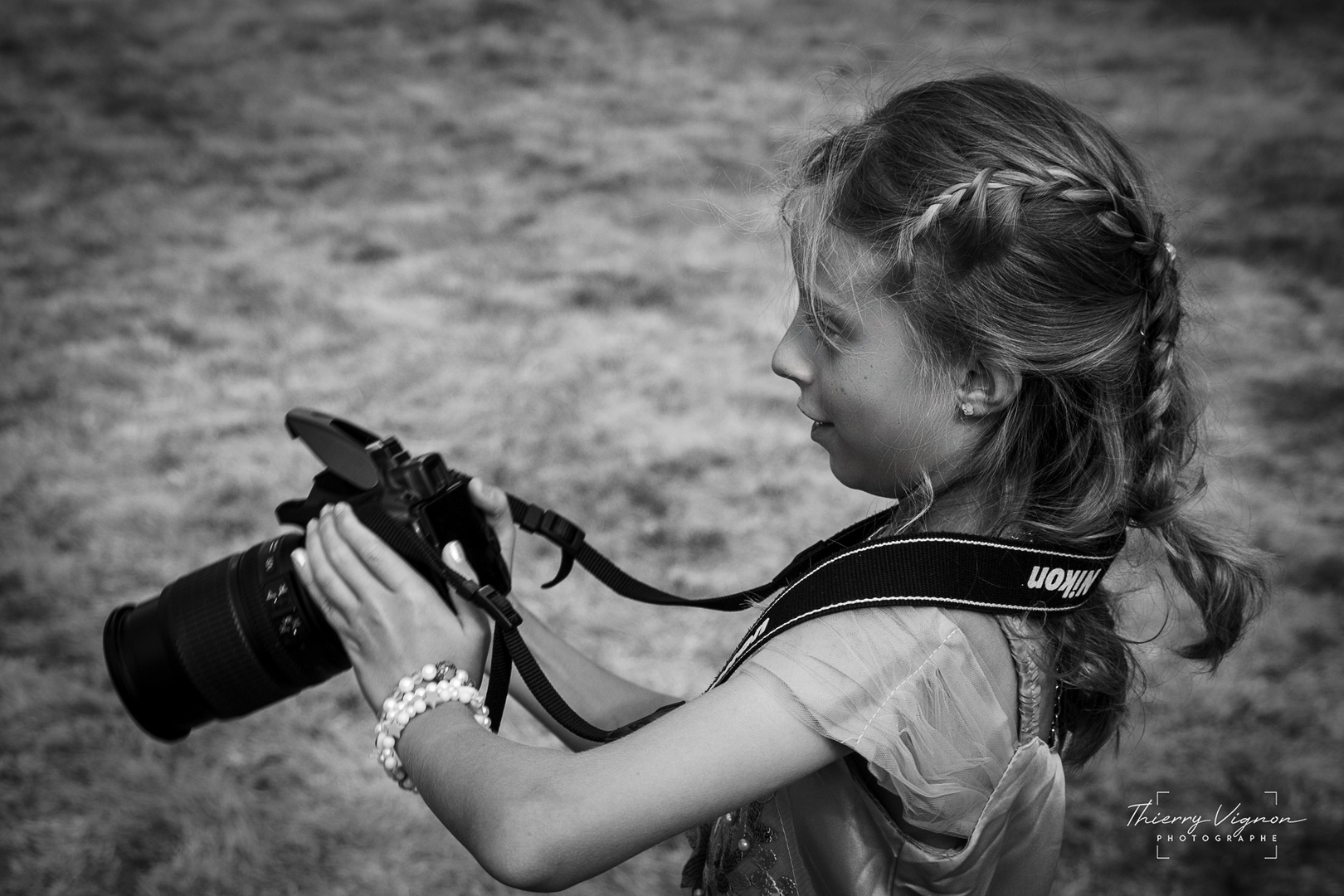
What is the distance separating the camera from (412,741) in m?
0.97

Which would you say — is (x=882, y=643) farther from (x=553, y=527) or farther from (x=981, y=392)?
(x=553, y=527)

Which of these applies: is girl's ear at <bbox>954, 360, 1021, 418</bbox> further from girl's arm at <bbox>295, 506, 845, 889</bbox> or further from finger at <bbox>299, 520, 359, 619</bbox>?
finger at <bbox>299, 520, 359, 619</bbox>

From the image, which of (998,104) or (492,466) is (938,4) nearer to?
(492,466)

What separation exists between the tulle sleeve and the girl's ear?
188 mm

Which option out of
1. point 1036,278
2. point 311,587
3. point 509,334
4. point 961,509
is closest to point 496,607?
point 311,587

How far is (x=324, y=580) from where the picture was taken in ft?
3.62

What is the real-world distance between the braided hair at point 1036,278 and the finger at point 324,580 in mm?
542

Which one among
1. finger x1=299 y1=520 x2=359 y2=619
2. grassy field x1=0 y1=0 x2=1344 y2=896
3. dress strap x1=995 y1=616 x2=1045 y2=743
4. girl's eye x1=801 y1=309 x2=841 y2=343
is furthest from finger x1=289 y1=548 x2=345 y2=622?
grassy field x1=0 y1=0 x2=1344 y2=896

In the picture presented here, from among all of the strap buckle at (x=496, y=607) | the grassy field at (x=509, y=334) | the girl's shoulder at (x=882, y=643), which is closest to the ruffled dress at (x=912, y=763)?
the girl's shoulder at (x=882, y=643)

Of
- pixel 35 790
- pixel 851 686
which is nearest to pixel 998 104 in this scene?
pixel 851 686

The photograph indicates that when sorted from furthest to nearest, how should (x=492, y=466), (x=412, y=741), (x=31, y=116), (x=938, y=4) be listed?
1. (x=938, y=4)
2. (x=31, y=116)
3. (x=492, y=466)
4. (x=412, y=741)

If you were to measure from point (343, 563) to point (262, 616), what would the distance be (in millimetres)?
210

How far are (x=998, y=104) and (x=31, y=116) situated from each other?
554 centimetres

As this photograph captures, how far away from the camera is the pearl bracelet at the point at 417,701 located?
0.99 meters
